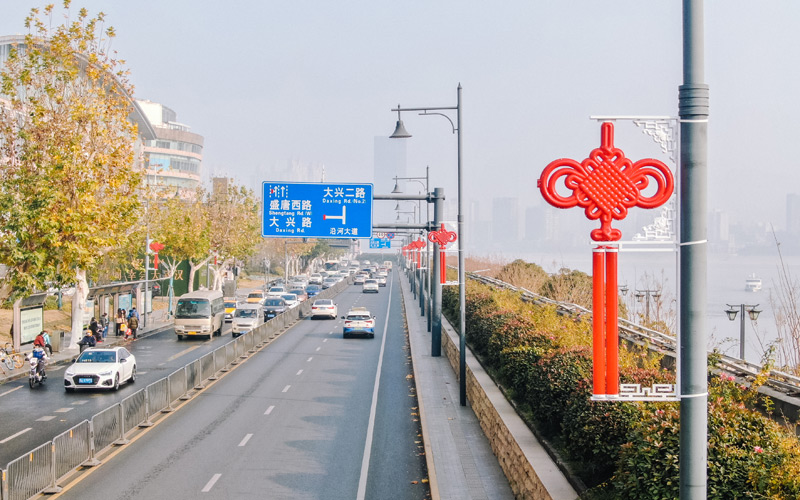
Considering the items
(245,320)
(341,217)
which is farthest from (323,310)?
(341,217)

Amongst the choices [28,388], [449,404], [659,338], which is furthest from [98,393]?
[659,338]

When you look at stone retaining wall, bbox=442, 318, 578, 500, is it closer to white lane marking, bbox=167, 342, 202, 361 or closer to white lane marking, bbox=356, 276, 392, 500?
white lane marking, bbox=356, 276, 392, 500

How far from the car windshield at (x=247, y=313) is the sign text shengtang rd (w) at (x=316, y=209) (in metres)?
15.6

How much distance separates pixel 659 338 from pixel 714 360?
22.2ft

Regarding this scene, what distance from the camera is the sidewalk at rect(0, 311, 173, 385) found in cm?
A: 3173

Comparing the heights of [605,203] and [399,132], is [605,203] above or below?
below

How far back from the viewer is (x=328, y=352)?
39031 mm

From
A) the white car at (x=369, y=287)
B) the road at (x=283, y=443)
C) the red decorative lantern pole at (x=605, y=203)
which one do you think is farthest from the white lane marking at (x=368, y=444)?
the white car at (x=369, y=287)

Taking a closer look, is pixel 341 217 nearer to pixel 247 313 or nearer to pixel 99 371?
pixel 99 371

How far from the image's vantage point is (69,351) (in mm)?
39406

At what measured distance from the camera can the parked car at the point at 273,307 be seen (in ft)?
190

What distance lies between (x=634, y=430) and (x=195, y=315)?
38.7 m

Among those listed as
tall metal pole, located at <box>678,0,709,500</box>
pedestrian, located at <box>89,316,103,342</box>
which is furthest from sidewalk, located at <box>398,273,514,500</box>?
pedestrian, located at <box>89,316,103,342</box>

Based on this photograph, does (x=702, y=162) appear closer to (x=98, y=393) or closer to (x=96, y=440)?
(x=96, y=440)
